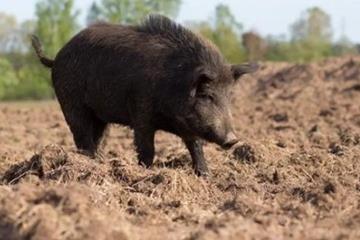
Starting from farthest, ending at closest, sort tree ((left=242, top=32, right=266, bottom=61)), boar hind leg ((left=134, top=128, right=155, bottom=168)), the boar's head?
tree ((left=242, top=32, right=266, bottom=61))
boar hind leg ((left=134, top=128, right=155, bottom=168))
the boar's head

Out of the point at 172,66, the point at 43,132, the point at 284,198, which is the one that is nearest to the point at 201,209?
the point at 284,198

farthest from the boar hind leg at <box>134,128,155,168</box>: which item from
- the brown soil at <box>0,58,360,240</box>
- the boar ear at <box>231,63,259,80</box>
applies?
the boar ear at <box>231,63,259,80</box>

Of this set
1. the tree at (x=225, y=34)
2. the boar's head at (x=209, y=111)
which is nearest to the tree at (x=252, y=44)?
the tree at (x=225, y=34)

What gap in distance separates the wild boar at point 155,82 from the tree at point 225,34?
4415 cm

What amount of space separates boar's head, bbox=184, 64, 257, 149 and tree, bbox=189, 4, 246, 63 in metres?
45.1

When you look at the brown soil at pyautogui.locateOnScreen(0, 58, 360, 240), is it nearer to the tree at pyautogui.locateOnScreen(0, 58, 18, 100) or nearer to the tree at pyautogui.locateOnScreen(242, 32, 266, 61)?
the tree at pyautogui.locateOnScreen(0, 58, 18, 100)

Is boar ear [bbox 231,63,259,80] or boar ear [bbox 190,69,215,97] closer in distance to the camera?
boar ear [bbox 190,69,215,97]

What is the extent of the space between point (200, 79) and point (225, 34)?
164 ft

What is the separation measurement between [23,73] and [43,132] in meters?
36.2

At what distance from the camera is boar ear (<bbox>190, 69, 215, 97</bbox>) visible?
861cm

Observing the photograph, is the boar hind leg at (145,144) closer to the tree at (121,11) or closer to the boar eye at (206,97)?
the boar eye at (206,97)

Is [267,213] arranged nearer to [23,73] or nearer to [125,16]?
[125,16]

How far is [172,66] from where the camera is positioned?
892 centimetres

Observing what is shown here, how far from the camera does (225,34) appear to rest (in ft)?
190
